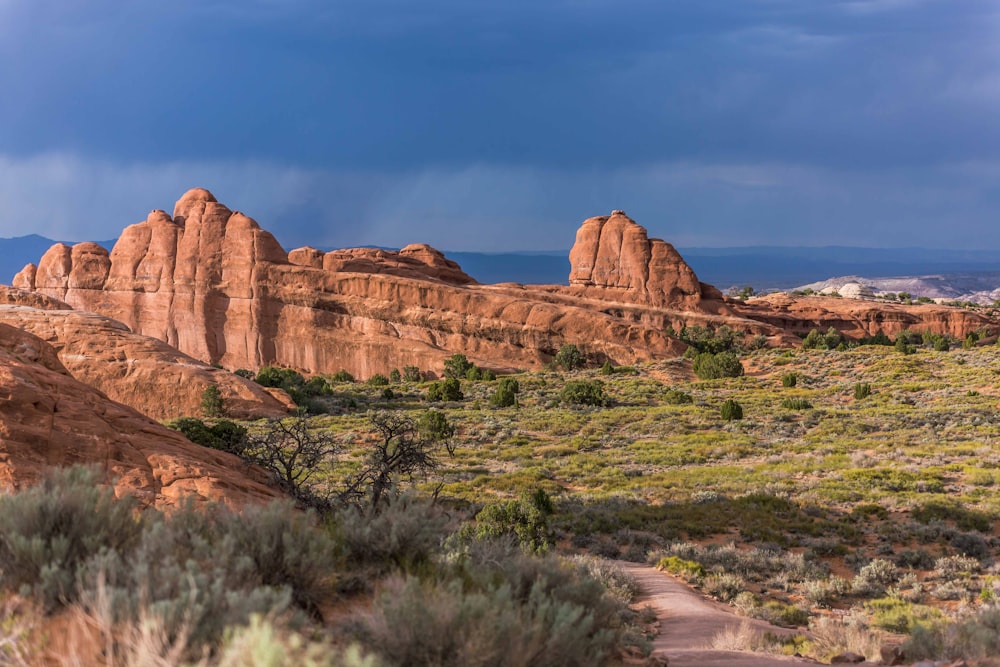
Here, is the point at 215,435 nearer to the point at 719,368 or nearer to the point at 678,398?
the point at 678,398

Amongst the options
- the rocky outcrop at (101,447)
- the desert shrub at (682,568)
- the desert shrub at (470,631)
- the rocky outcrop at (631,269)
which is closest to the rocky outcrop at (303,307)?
the rocky outcrop at (631,269)

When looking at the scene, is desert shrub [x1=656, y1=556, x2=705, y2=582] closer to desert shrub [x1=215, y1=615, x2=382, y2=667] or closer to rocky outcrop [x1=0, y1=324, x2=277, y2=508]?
rocky outcrop [x1=0, y1=324, x2=277, y2=508]

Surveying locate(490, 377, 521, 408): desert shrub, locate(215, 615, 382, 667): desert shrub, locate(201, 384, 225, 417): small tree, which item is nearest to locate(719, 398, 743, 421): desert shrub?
locate(490, 377, 521, 408): desert shrub

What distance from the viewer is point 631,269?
7425cm

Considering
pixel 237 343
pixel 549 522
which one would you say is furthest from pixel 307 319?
pixel 549 522

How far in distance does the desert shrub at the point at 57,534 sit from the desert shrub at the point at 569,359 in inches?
1925

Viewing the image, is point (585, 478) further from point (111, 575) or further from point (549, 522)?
point (111, 575)

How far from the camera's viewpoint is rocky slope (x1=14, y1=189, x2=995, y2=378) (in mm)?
58625

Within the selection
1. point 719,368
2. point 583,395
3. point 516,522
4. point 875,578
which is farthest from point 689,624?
point 719,368

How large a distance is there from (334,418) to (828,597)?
75.1 ft

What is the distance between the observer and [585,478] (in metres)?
19.5

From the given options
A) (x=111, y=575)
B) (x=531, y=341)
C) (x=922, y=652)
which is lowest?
(x=922, y=652)

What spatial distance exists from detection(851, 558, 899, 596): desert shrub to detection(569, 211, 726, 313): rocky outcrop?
60981mm

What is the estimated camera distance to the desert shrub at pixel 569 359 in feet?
175
